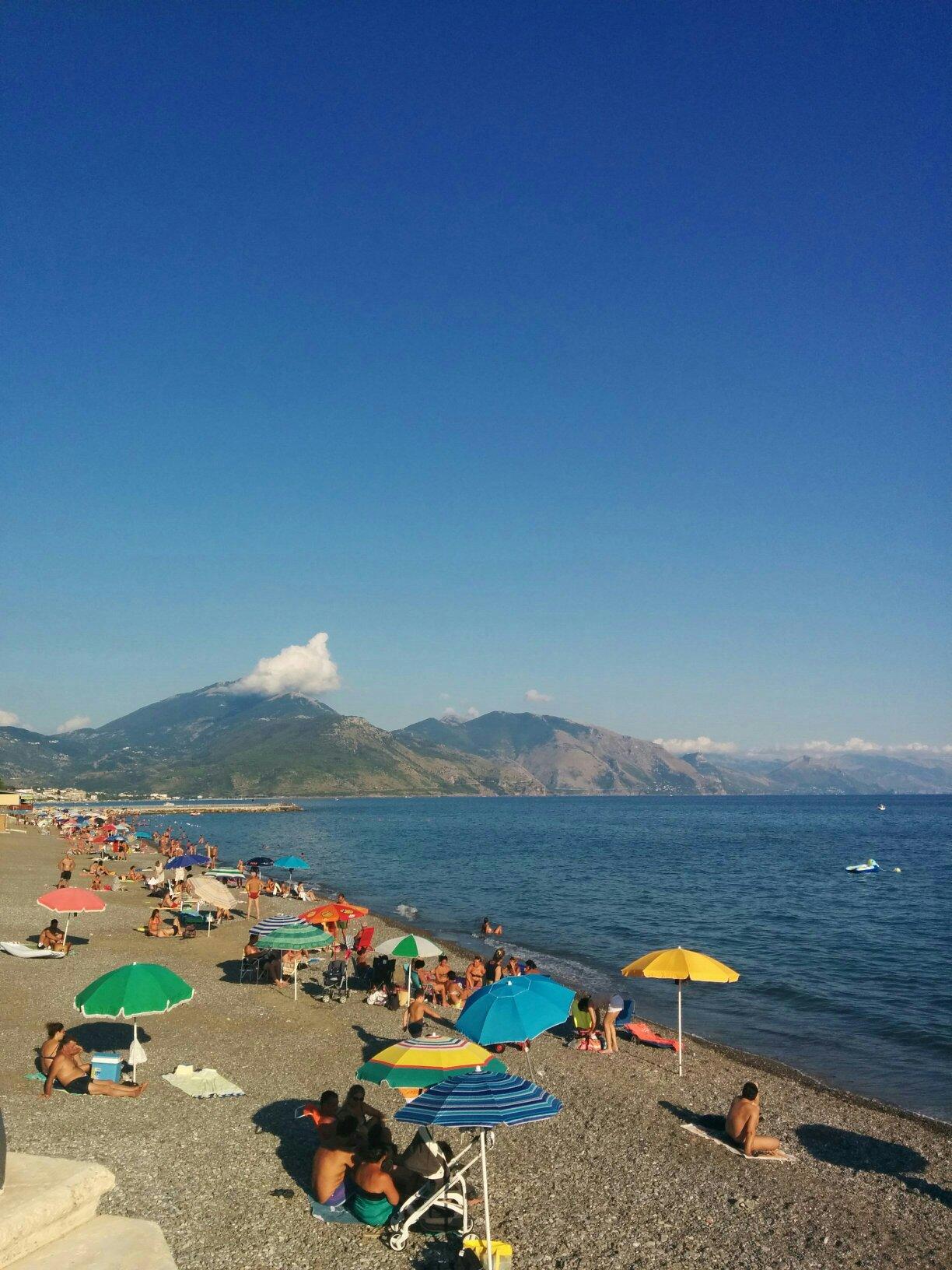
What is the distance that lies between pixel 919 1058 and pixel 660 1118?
10.6 metres

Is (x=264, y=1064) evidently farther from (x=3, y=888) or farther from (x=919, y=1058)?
(x=3, y=888)

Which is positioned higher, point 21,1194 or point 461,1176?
point 21,1194

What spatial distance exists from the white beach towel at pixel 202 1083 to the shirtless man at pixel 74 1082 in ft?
2.14

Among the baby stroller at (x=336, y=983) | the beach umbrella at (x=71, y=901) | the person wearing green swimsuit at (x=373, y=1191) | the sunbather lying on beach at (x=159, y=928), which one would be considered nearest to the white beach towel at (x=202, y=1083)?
the person wearing green swimsuit at (x=373, y=1191)

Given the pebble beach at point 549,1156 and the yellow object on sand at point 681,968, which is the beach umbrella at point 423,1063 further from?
the yellow object on sand at point 681,968

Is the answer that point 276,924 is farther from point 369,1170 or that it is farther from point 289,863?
point 289,863

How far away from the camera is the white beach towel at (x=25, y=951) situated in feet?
80.7

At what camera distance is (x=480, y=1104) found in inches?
367

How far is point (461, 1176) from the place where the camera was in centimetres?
1066

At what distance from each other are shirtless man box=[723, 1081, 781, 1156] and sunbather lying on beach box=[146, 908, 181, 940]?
78.9ft

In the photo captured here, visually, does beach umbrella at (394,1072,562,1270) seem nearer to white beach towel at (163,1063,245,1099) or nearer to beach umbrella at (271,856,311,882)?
white beach towel at (163,1063,245,1099)

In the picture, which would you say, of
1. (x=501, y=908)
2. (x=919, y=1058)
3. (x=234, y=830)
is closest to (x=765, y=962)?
(x=919, y=1058)

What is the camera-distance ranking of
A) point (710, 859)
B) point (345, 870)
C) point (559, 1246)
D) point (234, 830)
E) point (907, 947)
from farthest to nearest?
point (234, 830)
point (710, 859)
point (345, 870)
point (907, 947)
point (559, 1246)

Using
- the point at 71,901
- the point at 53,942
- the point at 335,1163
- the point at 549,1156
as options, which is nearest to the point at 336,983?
the point at 71,901
